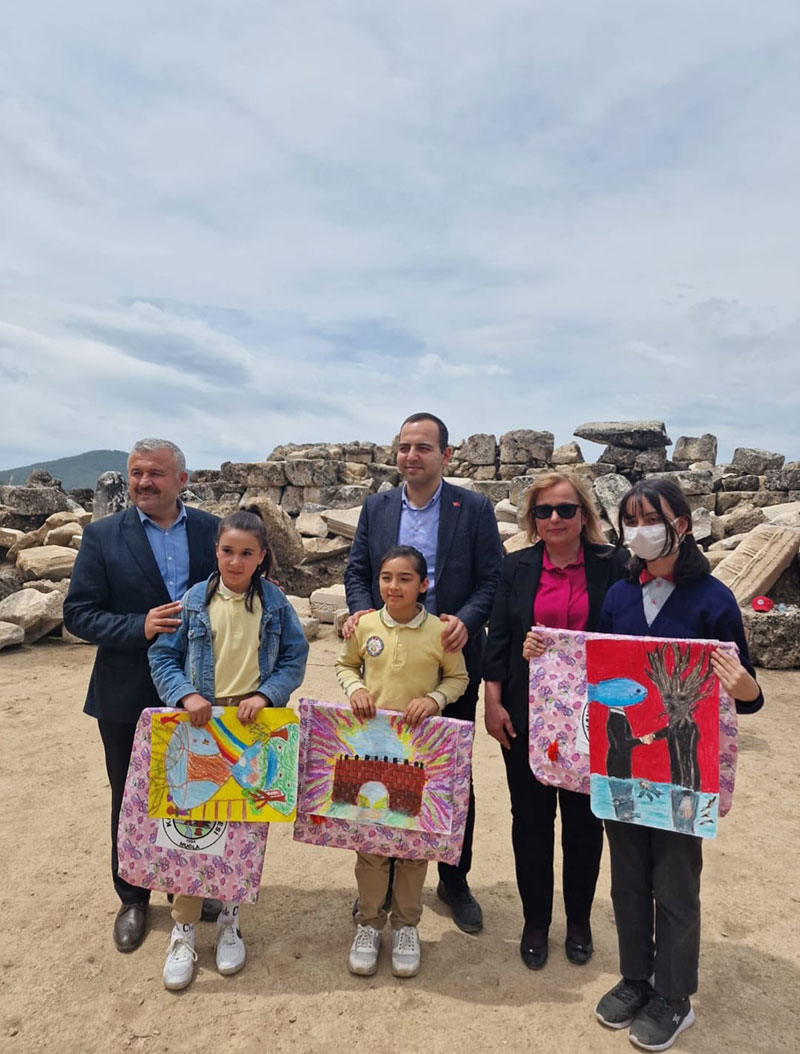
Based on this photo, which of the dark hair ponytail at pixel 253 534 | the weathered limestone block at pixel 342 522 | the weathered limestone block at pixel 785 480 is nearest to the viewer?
the dark hair ponytail at pixel 253 534

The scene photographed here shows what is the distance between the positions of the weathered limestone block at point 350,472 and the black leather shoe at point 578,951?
1355 centimetres

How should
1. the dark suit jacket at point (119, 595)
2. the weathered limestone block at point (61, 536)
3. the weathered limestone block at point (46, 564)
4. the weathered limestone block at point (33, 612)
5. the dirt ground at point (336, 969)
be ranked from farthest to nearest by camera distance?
the weathered limestone block at point (61, 536) → the weathered limestone block at point (46, 564) → the weathered limestone block at point (33, 612) → the dark suit jacket at point (119, 595) → the dirt ground at point (336, 969)

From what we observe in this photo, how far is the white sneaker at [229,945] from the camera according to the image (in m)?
2.89

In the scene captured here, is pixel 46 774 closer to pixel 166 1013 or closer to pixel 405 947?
pixel 166 1013

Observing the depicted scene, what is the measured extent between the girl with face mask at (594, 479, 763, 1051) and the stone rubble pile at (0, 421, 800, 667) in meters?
6.36

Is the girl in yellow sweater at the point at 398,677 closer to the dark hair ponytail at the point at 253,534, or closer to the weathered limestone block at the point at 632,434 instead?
the dark hair ponytail at the point at 253,534

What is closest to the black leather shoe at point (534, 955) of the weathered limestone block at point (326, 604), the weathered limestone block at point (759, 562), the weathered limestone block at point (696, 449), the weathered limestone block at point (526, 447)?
the weathered limestone block at point (759, 562)

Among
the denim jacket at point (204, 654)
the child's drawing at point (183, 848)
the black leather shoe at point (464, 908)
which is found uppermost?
the denim jacket at point (204, 654)

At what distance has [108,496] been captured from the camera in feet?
42.2

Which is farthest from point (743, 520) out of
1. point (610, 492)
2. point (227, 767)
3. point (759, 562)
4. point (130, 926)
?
point (130, 926)

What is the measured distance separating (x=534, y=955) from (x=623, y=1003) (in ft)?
1.46

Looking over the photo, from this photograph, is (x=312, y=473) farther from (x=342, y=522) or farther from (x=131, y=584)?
(x=131, y=584)

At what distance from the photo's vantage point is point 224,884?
9.04ft

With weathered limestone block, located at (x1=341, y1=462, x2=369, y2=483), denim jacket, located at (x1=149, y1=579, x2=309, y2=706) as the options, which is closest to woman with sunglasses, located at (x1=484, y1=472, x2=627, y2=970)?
denim jacket, located at (x1=149, y1=579, x2=309, y2=706)
